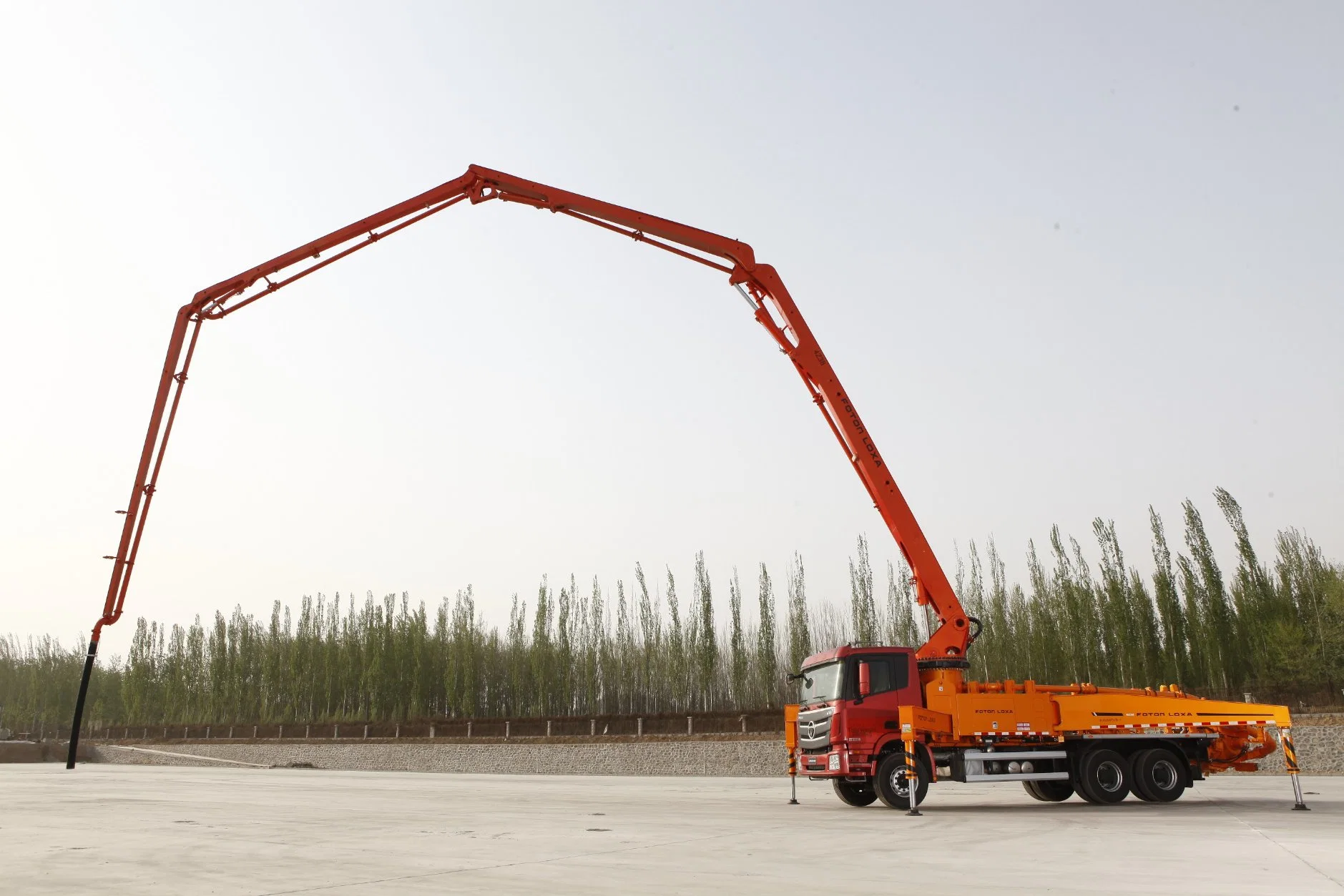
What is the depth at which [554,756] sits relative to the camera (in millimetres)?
34344

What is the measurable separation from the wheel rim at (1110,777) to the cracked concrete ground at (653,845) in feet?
1.33

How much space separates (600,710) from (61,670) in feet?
137

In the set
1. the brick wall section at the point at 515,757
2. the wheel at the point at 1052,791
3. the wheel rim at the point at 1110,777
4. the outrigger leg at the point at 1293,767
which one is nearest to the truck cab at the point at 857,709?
the wheel at the point at 1052,791

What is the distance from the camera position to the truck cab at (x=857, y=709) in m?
14.3

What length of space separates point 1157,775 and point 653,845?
9160mm

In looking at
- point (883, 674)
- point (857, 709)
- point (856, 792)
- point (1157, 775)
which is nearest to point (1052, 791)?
point (1157, 775)

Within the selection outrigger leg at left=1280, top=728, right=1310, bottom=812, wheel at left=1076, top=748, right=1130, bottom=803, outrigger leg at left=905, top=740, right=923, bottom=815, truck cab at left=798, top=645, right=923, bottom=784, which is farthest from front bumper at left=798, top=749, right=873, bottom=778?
outrigger leg at left=1280, top=728, right=1310, bottom=812

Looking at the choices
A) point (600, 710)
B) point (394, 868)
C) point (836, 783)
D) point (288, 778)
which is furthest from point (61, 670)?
point (394, 868)

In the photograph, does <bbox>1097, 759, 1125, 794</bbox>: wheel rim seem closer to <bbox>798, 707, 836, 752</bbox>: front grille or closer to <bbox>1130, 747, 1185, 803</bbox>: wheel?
<bbox>1130, 747, 1185, 803</bbox>: wheel

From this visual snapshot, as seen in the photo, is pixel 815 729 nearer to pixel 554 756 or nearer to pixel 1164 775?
pixel 1164 775

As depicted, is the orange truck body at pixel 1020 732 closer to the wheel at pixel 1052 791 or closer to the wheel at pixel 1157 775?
the wheel at pixel 1157 775

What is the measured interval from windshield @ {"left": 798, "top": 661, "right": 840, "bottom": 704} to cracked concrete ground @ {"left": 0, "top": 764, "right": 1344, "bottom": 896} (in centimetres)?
157

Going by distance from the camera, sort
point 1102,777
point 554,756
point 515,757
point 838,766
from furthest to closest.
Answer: point 515,757
point 554,756
point 1102,777
point 838,766

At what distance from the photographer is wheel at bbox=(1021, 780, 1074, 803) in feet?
50.3
